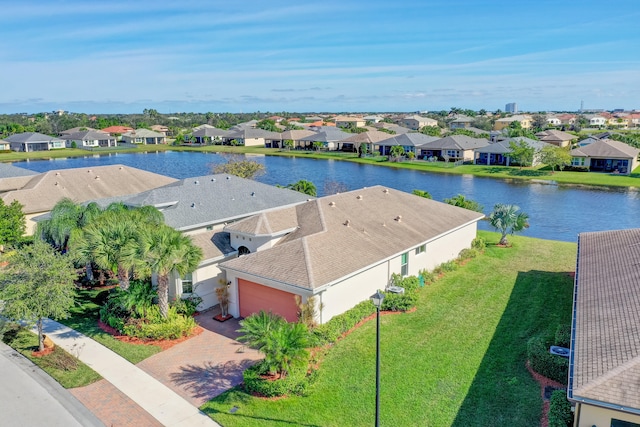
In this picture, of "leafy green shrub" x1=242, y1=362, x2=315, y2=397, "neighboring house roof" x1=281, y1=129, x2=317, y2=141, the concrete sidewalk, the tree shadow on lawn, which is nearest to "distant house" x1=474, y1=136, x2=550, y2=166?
"neighboring house roof" x1=281, y1=129, x2=317, y2=141

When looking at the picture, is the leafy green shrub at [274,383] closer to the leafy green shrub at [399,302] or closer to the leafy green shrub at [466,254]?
the leafy green shrub at [399,302]

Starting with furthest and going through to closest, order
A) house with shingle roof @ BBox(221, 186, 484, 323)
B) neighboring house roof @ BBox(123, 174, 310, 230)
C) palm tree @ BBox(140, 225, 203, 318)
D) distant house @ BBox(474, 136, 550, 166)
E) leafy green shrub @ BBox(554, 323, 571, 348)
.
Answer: distant house @ BBox(474, 136, 550, 166) < neighboring house roof @ BBox(123, 174, 310, 230) < house with shingle roof @ BBox(221, 186, 484, 323) < palm tree @ BBox(140, 225, 203, 318) < leafy green shrub @ BBox(554, 323, 571, 348)

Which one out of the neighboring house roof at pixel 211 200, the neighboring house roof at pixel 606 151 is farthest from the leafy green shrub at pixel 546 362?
the neighboring house roof at pixel 606 151

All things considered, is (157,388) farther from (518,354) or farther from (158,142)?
(158,142)

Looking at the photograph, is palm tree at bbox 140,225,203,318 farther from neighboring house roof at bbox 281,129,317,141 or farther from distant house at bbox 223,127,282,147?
distant house at bbox 223,127,282,147

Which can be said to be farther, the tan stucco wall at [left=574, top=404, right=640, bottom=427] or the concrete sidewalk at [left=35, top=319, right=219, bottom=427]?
the concrete sidewalk at [left=35, top=319, right=219, bottom=427]

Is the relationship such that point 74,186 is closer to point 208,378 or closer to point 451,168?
point 208,378
